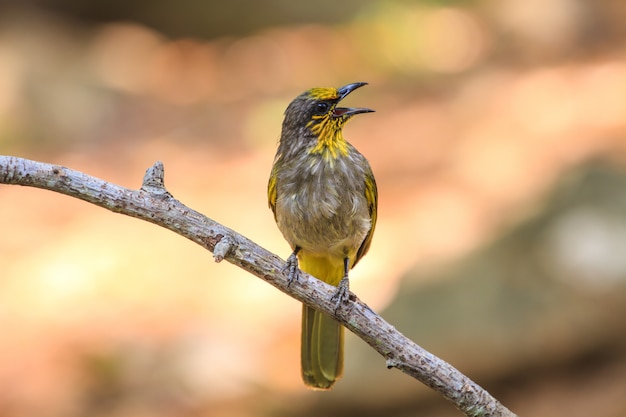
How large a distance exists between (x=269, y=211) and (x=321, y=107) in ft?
→ 20.1

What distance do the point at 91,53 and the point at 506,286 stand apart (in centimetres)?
1013

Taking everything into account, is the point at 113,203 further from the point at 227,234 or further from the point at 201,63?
the point at 201,63

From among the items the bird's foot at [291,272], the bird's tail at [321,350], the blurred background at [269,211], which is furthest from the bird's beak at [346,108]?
the blurred background at [269,211]

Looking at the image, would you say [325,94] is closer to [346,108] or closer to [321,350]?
[346,108]

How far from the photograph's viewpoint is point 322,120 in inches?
224

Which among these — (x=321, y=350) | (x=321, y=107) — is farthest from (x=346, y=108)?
(x=321, y=350)

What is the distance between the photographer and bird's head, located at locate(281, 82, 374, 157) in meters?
5.68

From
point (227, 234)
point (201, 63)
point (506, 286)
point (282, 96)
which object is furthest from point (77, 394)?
point (201, 63)

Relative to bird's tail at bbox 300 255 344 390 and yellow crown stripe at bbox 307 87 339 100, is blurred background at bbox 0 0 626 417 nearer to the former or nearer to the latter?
bird's tail at bbox 300 255 344 390

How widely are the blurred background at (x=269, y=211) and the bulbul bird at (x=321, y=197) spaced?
105 inches

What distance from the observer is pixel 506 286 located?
8.63 metres

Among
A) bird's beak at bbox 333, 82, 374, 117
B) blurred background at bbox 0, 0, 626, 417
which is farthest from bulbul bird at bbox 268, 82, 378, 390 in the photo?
blurred background at bbox 0, 0, 626, 417

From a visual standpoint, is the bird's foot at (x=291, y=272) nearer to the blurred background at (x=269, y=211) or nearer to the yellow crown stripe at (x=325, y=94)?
the yellow crown stripe at (x=325, y=94)

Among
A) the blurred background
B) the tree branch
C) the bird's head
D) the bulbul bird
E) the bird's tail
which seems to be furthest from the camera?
the blurred background
